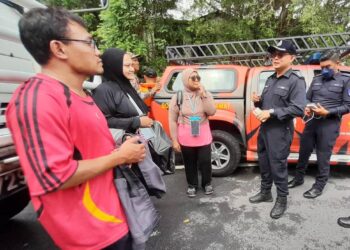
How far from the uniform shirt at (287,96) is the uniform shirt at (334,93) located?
63 centimetres

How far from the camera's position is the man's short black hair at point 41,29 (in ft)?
3.73

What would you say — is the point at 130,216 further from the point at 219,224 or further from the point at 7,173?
the point at 219,224

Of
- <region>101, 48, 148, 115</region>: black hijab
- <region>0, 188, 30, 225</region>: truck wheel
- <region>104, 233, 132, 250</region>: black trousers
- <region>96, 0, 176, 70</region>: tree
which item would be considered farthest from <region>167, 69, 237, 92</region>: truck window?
<region>96, 0, 176, 70</region>: tree

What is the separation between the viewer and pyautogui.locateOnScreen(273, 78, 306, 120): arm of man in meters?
2.85

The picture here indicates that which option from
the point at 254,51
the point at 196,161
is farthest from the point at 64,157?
the point at 254,51

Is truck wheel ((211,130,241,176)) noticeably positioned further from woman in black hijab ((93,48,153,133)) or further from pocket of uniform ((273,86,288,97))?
woman in black hijab ((93,48,153,133))

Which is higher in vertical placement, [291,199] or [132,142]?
[132,142]

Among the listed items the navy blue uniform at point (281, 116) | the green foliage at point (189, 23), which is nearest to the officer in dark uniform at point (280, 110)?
the navy blue uniform at point (281, 116)

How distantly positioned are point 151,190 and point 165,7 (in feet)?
28.3

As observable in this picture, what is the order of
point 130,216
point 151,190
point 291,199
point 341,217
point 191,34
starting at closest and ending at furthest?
point 130,216
point 151,190
point 341,217
point 291,199
point 191,34

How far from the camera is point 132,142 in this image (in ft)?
4.51

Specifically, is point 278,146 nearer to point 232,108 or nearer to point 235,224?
point 235,224

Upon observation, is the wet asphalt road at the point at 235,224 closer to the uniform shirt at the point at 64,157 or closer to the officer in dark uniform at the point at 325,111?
the officer in dark uniform at the point at 325,111

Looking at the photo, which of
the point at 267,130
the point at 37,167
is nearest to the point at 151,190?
the point at 37,167
